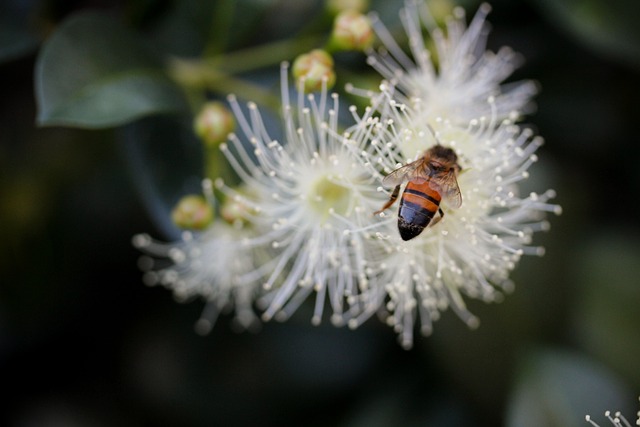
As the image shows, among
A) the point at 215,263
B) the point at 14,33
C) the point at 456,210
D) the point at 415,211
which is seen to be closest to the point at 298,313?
the point at 215,263

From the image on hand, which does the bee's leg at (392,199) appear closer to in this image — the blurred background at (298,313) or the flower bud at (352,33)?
the flower bud at (352,33)

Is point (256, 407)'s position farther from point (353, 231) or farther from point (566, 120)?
point (566, 120)

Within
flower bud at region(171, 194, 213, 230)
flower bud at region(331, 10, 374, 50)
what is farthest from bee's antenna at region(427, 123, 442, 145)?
flower bud at region(171, 194, 213, 230)

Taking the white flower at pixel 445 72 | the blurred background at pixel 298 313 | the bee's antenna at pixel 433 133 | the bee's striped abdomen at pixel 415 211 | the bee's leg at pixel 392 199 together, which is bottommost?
the blurred background at pixel 298 313

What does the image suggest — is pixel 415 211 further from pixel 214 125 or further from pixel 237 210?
pixel 214 125

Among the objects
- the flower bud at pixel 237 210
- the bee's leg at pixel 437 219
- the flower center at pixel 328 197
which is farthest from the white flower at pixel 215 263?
the bee's leg at pixel 437 219
